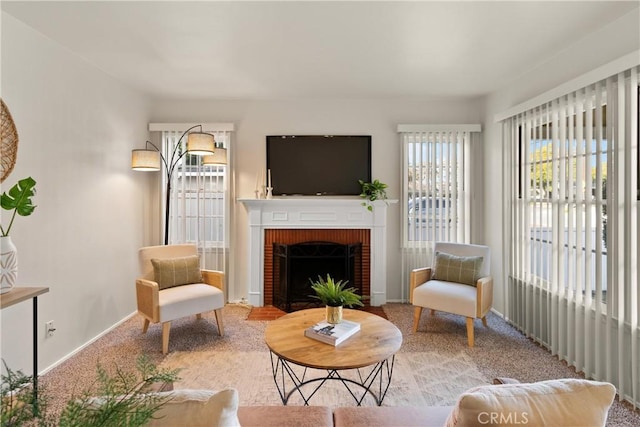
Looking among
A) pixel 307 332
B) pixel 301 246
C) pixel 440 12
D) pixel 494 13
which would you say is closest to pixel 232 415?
pixel 307 332

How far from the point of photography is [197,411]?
85 cm

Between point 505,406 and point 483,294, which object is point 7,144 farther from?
point 483,294

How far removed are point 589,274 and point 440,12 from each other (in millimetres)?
2200

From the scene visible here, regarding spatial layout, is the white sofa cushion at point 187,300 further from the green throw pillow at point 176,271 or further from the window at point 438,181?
the window at point 438,181

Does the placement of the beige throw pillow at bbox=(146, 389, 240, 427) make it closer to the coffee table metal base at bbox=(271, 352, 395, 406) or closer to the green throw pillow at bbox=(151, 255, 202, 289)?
the coffee table metal base at bbox=(271, 352, 395, 406)

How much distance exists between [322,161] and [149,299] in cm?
245

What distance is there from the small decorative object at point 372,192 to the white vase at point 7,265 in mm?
3099

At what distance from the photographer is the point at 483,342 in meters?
2.94

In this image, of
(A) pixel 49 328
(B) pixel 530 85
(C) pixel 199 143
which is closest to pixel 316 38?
(C) pixel 199 143

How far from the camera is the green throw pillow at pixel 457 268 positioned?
3162 millimetres

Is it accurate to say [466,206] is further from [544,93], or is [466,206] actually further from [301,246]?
[301,246]

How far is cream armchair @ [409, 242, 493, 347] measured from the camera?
2887 mm

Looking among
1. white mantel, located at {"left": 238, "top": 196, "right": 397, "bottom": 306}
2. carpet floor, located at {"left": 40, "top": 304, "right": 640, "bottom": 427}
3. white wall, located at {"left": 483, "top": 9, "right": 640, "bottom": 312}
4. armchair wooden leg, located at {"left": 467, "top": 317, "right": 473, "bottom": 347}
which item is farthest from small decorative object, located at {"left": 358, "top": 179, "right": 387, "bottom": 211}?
armchair wooden leg, located at {"left": 467, "top": 317, "right": 473, "bottom": 347}

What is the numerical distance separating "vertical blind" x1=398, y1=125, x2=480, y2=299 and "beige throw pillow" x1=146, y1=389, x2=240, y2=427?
3.50 meters
